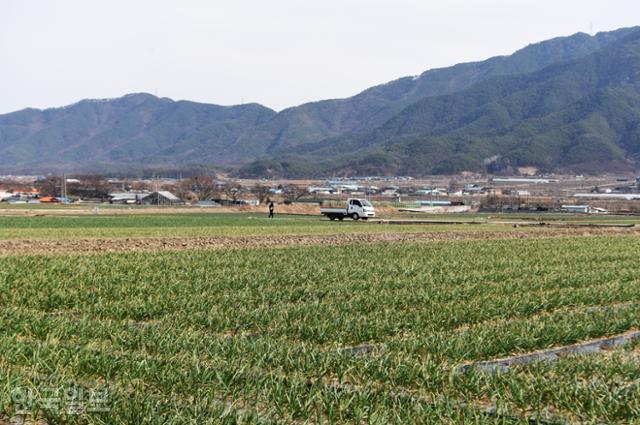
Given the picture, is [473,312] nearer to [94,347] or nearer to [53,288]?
[94,347]

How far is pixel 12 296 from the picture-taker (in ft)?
59.2

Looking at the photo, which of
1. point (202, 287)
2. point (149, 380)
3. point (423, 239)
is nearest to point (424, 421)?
point (149, 380)

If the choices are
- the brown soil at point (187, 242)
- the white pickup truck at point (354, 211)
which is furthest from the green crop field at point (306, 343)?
the white pickup truck at point (354, 211)

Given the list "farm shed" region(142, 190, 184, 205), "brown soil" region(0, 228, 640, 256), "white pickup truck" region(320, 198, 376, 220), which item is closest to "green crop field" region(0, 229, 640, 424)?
"brown soil" region(0, 228, 640, 256)

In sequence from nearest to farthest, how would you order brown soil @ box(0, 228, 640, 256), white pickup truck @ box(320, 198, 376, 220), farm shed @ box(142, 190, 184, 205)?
1. brown soil @ box(0, 228, 640, 256)
2. white pickup truck @ box(320, 198, 376, 220)
3. farm shed @ box(142, 190, 184, 205)

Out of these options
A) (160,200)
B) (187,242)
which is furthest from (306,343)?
(160,200)

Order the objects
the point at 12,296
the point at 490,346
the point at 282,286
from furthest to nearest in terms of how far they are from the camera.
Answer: the point at 282,286, the point at 12,296, the point at 490,346

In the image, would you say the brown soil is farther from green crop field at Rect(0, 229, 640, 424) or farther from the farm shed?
the farm shed

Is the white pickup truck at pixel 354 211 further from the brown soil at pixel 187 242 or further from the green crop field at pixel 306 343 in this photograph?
the green crop field at pixel 306 343

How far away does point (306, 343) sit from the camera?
1332cm

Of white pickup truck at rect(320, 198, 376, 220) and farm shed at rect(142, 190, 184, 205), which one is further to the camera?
farm shed at rect(142, 190, 184, 205)

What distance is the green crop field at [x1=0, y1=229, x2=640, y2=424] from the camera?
947 centimetres

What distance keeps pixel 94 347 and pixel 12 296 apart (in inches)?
270

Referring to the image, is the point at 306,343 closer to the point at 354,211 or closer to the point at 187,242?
the point at 187,242
